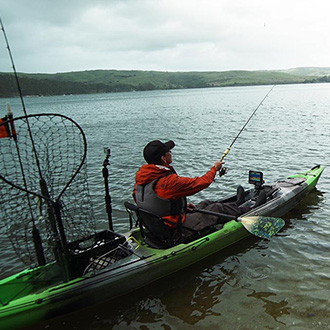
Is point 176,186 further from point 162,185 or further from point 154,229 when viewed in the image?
point 154,229

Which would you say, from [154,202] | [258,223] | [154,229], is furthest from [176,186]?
[258,223]

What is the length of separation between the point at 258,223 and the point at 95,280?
3.70m

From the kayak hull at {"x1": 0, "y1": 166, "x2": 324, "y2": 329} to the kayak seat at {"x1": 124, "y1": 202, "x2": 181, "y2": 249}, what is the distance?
0.45 ft

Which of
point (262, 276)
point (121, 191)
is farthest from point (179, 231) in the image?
point (121, 191)

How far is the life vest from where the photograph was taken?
5258 mm

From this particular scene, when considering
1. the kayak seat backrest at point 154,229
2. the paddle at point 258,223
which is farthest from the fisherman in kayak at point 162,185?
the paddle at point 258,223

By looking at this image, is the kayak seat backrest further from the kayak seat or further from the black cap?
the black cap

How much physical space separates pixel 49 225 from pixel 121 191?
6353mm

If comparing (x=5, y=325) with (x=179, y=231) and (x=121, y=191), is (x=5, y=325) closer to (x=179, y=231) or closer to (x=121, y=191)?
(x=179, y=231)

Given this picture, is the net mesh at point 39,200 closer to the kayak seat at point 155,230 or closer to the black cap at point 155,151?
the kayak seat at point 155,230

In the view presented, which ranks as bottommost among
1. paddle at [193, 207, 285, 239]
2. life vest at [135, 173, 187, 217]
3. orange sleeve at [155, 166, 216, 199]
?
paddle at [193, 207, 285, 239]

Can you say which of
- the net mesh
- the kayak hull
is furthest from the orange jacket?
the kayak hull

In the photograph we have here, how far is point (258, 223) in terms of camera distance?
666cm

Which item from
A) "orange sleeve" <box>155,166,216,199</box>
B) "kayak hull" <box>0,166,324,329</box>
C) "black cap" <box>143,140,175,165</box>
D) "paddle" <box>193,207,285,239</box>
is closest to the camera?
"kayak hull" <box>0,166,324,329</box>
